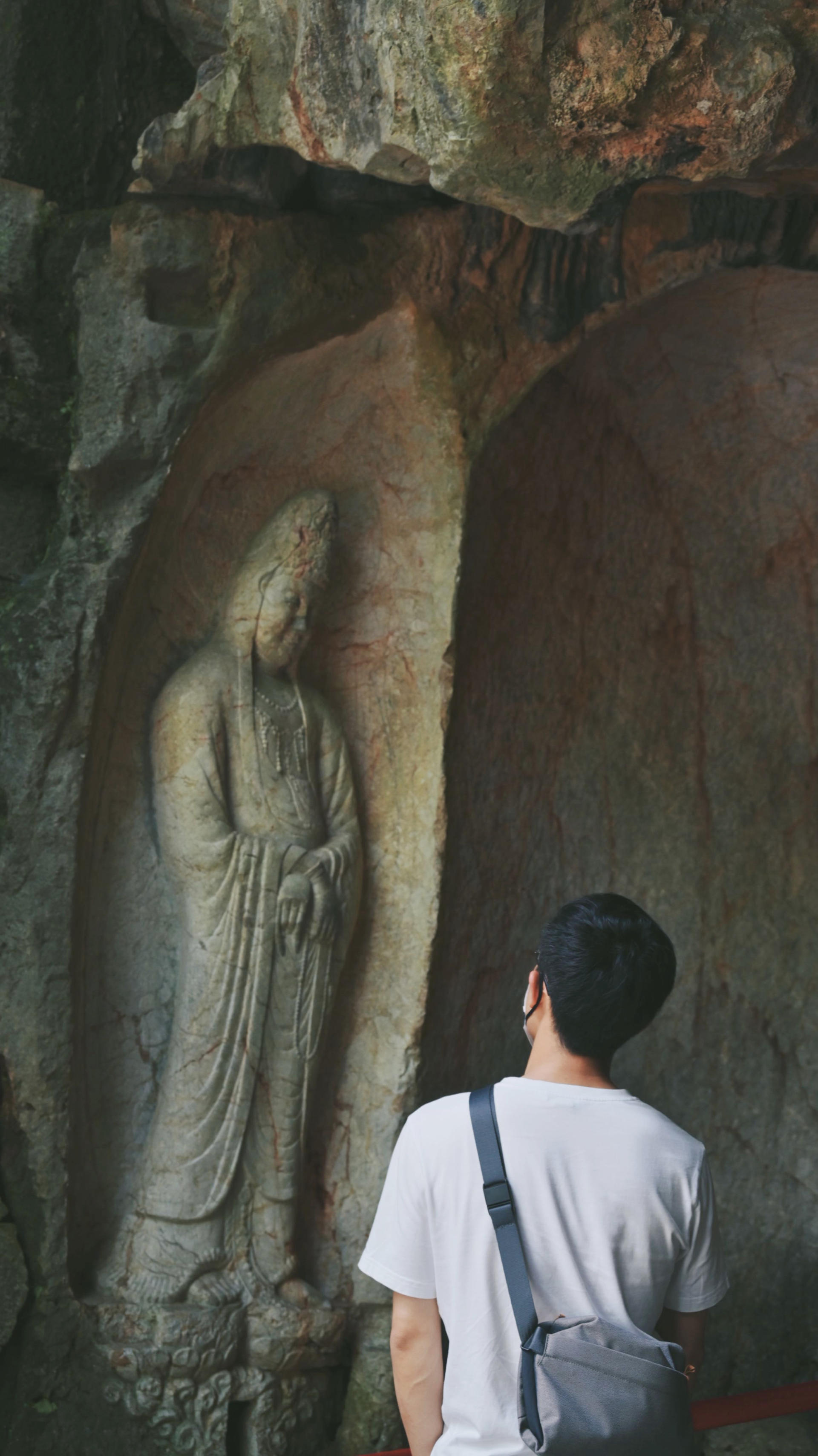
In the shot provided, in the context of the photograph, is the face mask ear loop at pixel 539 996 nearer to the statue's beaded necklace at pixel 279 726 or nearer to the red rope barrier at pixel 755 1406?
the statue's beaded necklace at pixel 279 726

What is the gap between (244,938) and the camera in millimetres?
3410

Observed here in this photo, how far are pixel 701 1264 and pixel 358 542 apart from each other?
215cm

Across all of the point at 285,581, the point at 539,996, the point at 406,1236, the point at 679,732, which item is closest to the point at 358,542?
the point at 285,581

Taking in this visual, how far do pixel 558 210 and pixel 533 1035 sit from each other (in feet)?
4.97

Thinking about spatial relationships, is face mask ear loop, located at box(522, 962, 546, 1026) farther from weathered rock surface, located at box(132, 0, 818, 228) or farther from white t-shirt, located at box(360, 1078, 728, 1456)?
weathered rock surface, located at box(132, 0, 818, 228)

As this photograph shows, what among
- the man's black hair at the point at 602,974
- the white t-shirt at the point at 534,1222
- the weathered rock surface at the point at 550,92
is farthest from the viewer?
the weathered rock surface at the point at 550,92

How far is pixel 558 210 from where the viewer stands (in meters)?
2.60

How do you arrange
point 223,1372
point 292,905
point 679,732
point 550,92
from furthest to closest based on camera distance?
point 679,732 → point 292,905 → point 223,1372 → point 550,92

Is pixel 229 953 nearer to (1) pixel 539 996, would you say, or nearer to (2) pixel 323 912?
(2) pixel 323 912

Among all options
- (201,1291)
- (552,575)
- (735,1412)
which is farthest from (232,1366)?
(552,575)

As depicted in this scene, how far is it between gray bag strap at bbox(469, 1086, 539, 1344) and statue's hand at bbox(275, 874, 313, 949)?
1516 millimetres

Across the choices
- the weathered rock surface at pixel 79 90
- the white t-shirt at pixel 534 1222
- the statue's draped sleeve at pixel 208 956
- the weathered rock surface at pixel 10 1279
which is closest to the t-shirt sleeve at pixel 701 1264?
the white t-shirt at pixel 534 1222

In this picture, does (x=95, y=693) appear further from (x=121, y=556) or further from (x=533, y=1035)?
(x=533, y=1035)

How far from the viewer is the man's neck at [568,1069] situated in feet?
6.69
